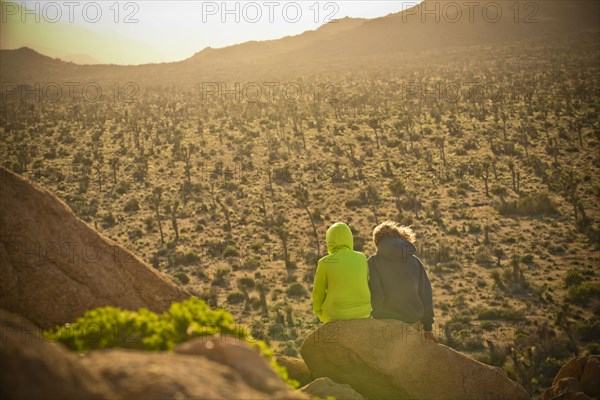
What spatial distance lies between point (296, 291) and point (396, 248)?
13.0m

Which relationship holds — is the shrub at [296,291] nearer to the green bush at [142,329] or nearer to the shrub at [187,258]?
the shrub at [187,258]

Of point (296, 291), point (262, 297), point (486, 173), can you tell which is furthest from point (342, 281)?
point (486, 173)

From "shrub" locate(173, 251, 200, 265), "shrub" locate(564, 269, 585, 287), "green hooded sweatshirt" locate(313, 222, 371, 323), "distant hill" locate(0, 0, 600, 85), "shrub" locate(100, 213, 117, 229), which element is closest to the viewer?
"green hooded sweatshirt" locate(313, 222, 371, 323)

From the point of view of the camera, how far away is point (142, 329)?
5676 millimetres

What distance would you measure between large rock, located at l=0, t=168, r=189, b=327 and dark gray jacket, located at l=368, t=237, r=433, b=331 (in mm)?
2816

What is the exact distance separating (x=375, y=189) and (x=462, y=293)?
427 inches

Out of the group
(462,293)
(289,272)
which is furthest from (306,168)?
(462,293)

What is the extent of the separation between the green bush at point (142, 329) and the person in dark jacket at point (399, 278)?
2.68 meters

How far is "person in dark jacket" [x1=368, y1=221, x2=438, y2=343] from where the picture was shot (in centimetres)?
785

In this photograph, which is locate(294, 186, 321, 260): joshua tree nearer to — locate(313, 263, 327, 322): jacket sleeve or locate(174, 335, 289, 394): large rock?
locate(313, 263, 327, 322): jacket sleeve

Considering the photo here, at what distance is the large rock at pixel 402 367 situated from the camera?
25.8 feet

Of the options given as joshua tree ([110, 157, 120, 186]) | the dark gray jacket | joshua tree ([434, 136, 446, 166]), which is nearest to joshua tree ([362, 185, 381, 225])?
joshua tree ([434, 136, 446, 166])

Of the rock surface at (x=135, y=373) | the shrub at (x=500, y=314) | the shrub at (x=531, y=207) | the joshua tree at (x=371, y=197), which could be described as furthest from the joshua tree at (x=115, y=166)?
the rock surface at (x=135, y=373)

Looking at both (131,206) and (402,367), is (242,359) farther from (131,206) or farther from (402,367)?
(131,206)
